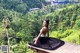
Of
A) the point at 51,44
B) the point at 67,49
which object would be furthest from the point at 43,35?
the point at 67,49

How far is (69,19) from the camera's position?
3216 cm

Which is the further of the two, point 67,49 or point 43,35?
point 43,35

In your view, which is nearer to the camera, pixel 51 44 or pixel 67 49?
pixel 67 49

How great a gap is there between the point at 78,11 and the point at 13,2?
1992 centimetres

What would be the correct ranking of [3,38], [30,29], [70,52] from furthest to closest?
[30,29], [3,38], [70,52]

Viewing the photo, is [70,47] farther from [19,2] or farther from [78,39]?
[19,2]

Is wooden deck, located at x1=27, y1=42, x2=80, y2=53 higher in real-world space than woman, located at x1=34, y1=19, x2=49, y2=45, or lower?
lower

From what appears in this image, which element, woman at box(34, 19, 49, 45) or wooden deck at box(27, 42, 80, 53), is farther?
woman at box(34, 19, 49, 45)

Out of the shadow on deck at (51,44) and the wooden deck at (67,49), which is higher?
the shadow on deck at (51,44)

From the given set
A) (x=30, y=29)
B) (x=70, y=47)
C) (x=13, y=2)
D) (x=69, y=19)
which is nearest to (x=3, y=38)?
(x=30, y=29)

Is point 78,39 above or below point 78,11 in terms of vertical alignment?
above

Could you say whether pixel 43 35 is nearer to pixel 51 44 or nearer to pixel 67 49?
pixel 51 44

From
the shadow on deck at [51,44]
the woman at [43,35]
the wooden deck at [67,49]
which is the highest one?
the woman at [43,35]

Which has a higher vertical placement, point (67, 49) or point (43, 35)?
point (43, 35)
